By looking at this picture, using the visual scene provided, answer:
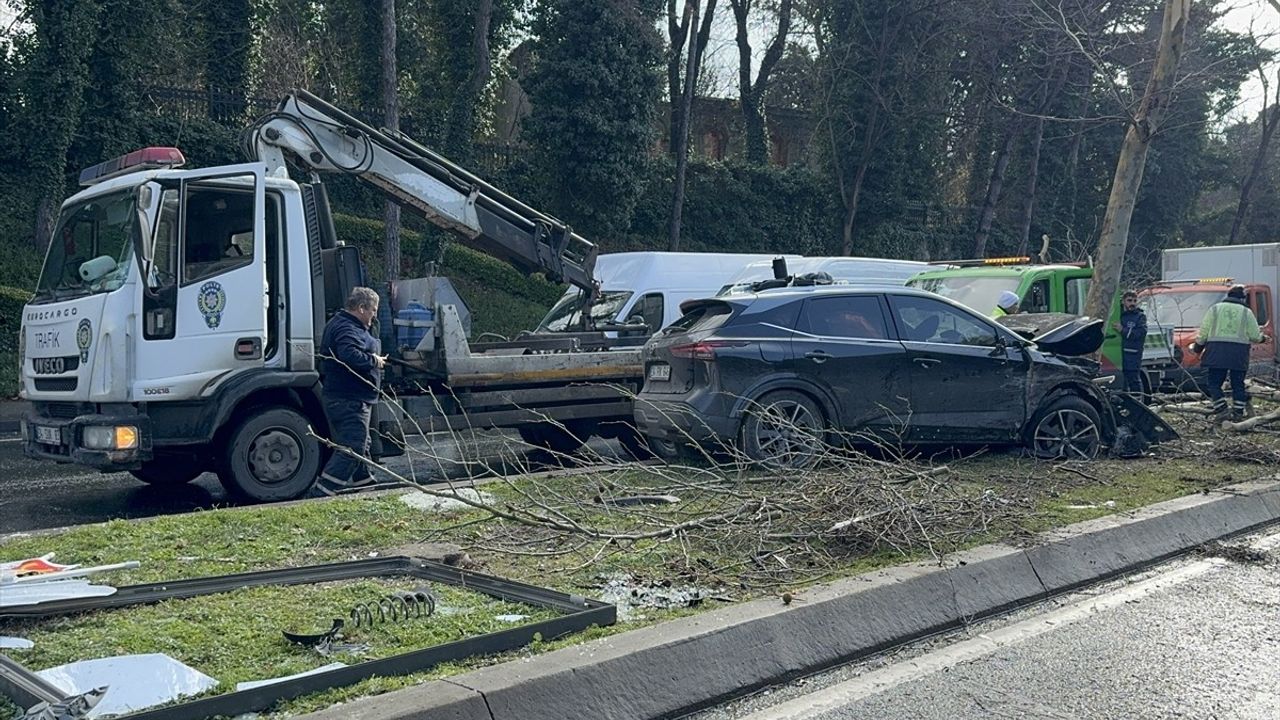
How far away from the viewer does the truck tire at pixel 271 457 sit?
8.82m

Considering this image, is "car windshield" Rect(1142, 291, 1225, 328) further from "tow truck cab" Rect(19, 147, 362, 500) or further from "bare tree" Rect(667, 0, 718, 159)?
"tow truck cab" Rect(19, 147, 362, 500)

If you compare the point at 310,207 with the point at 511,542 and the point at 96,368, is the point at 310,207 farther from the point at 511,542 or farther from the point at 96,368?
the point at 511,542

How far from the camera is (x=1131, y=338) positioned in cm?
1462

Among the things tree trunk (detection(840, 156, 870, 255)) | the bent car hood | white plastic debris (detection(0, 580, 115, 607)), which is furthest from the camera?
tree trunk (detection(840, 156, 870, 255))

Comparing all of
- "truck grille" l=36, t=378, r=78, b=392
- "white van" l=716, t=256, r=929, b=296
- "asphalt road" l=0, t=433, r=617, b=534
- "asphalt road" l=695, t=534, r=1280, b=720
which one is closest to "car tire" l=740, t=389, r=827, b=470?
"asphalt road" l=0, t=433, r=617, b=534

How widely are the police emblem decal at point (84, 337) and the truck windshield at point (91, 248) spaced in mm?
289

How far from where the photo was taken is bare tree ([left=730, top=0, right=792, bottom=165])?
35469 mm

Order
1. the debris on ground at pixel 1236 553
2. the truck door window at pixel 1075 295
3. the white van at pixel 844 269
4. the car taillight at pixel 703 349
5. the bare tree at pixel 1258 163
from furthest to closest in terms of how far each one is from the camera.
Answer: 1. the bare tree at pixel 1258 163
2. the white van at pixel 844 269
3. the truck door window at pixel 1075 295
4. the car taillight at pixel 703 349
5. the debris on ground at pixel 1236 553

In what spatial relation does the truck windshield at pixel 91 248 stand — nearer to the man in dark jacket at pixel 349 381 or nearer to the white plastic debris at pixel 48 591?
the man in dark jacket at pixel 349 381

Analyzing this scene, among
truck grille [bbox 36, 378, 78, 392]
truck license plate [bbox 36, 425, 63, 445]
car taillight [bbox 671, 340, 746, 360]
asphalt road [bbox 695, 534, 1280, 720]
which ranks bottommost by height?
asphalt road [bbox 695, 534, 1280, 720]

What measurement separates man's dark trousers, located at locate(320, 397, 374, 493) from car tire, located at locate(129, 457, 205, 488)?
1377 millimetres

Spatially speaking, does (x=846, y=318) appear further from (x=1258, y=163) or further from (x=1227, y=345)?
(x=1258, y=163)

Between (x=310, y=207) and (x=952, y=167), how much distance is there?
3129 cm

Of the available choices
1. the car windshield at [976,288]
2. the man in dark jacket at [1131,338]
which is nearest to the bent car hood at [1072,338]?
the car windshield at [976,288]
